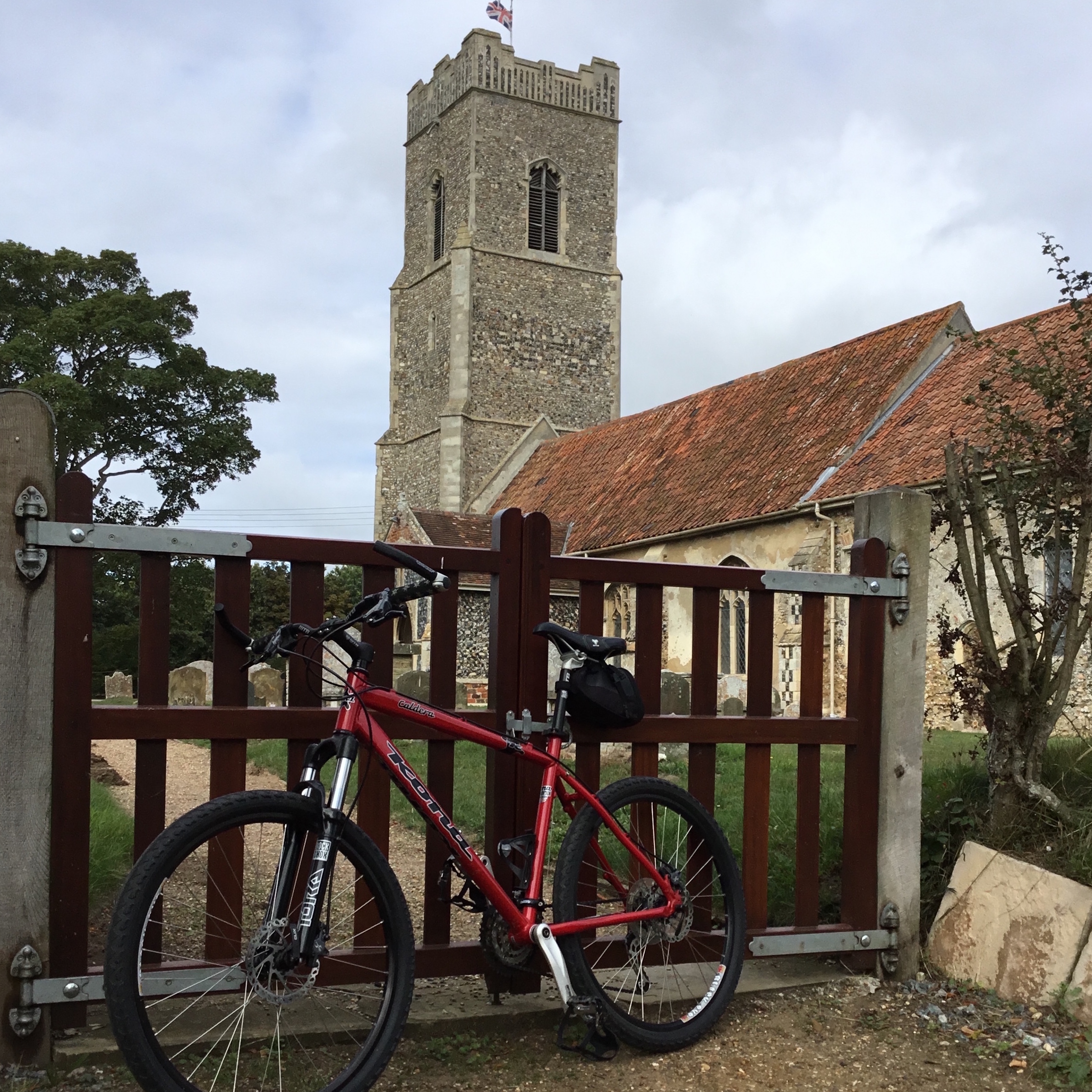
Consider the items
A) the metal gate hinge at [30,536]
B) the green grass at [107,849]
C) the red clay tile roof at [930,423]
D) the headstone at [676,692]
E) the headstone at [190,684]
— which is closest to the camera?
the metal gate hinge at [30,536]

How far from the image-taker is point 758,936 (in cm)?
402

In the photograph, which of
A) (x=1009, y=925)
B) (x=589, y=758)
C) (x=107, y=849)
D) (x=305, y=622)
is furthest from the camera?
(x=107, y=849)

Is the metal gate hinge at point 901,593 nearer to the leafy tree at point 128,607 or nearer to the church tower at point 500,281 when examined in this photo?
the leafy tree at point 128,607

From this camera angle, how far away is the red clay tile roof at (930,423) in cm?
1683

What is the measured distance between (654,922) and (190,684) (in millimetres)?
18999

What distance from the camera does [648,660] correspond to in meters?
3.96

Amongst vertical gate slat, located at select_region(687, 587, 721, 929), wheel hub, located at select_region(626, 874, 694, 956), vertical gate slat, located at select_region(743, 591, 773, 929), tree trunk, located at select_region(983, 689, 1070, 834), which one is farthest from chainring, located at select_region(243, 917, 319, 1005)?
tree trunk, located at select_region(983, 689, 1070, 834)

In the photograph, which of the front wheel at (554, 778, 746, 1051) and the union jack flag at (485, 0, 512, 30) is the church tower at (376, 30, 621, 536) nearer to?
the union jack flag at (485, 0, 512, 30)

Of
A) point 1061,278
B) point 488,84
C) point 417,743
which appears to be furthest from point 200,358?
point 1061,278

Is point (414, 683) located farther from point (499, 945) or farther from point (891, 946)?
point (499, 945)

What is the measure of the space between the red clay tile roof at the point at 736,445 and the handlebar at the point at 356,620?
16497 mm

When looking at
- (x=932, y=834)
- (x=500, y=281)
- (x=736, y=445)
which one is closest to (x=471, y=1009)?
(x=932, y=834)

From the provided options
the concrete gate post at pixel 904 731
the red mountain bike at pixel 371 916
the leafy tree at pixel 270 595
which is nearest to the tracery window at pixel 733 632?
the leafy tree at pixel 270 595

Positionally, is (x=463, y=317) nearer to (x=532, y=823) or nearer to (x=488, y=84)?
(x=488, y=84)
